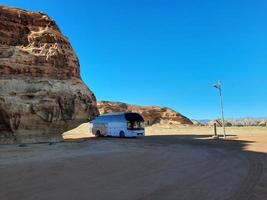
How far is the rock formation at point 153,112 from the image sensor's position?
85.1 m

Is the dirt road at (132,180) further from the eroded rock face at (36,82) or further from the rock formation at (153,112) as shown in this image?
the rock formation at (153,112)

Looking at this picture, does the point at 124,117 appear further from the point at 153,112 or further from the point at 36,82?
the point at 153,112

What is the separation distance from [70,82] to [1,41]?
249 inches

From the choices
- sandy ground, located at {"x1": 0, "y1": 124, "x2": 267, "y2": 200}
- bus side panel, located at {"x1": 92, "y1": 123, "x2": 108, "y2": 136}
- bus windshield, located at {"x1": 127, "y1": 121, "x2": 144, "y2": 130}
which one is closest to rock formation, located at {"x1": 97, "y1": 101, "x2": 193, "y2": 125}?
bus side panel, located at {"x1": 92, "y1": 123, "x2": 108, "y2": 136}

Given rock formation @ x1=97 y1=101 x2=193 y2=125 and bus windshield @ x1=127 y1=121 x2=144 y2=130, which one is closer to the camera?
bus windshield @ x1=127 y1=121 x2=144 y2=130

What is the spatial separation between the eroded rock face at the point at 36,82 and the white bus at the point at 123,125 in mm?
4975

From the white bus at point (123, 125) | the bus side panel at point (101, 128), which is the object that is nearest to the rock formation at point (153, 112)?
the bus side panel at point (101, 128)

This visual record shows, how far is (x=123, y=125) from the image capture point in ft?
109

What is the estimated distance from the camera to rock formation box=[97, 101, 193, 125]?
85.1 meters

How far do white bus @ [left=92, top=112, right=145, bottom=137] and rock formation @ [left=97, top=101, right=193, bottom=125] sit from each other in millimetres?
47984

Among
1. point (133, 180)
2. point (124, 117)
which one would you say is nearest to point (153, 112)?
point (124, 117)

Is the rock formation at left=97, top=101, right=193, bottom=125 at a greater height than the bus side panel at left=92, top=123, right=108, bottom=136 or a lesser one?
greater

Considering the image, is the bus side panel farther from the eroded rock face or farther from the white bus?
the eroded rock face

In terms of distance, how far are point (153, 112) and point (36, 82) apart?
63397mm
